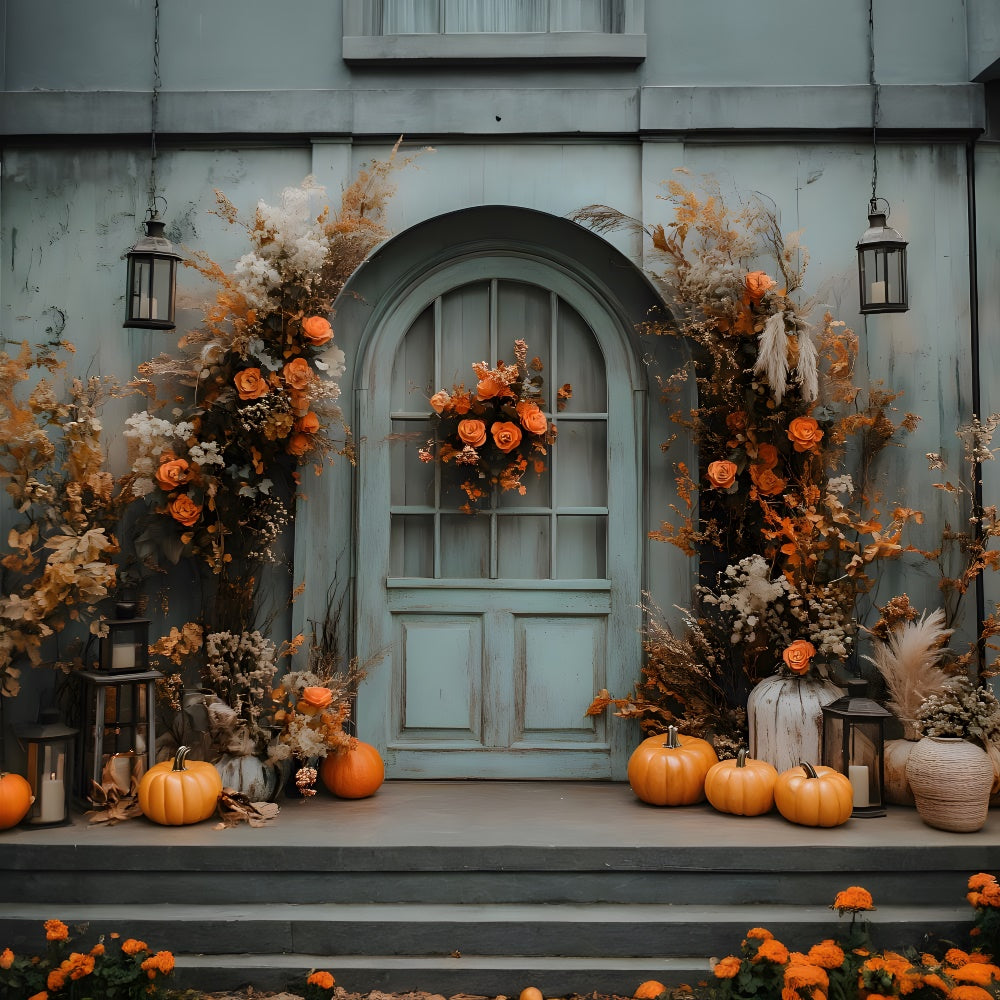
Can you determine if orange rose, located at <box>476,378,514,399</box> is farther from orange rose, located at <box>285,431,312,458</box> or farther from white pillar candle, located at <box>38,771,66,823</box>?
white pillar candle, located at <box>38,771,66,823</box>

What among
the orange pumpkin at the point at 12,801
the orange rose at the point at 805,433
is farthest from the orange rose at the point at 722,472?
the orange pumpkin at the point at 12,801

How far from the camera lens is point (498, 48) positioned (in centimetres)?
487

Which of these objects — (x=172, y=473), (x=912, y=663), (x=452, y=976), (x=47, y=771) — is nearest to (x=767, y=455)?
(x=912, y=663)

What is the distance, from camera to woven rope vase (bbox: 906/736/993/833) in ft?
12.8

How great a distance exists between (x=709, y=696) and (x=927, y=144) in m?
2.91

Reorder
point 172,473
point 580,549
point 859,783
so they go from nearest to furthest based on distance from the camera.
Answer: point 859,783 < point 172,473 < point 580,549

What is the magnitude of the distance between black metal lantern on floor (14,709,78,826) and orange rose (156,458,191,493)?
109cm

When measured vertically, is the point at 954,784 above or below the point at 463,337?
below

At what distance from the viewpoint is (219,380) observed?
4484 millimetres

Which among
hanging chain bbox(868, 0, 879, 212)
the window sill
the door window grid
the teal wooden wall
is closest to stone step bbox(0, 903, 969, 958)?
the teal wooden wall

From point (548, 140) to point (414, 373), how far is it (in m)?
1.32

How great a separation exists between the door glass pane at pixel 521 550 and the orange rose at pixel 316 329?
4.00 feet

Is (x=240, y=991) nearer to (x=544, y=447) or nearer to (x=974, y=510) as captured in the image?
(x=544, y=447)

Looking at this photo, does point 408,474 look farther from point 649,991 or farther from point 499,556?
point 649,991
